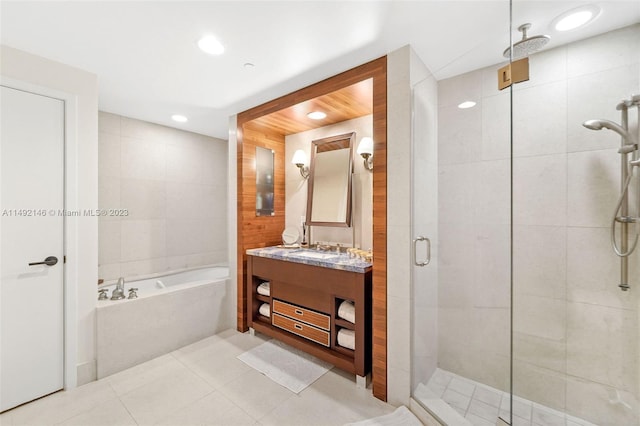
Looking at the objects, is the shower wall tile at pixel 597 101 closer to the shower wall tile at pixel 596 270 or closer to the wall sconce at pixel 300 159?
the shower wall tile at pixel 596 270

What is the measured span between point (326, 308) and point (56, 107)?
2.56m

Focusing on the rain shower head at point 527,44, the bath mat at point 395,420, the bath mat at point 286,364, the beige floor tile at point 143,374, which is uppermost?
the rain shower head at point 527,44

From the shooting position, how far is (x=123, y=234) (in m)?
3.00

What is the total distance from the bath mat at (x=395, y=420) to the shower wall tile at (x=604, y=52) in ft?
7.53

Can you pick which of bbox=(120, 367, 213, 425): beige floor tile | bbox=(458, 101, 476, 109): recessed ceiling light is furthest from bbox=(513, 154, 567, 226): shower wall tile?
bbox=(120, 367, 213, 425): beige floor tile

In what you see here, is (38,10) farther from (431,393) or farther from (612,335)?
(612,335)

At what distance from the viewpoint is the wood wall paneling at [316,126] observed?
1.85m

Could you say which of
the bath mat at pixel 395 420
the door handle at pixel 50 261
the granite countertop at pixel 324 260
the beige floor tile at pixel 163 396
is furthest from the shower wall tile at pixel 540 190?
the door handle at pixel 50 261

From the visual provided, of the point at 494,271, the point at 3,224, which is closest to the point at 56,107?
the point at 3,224

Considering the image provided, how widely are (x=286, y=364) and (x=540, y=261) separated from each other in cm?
205

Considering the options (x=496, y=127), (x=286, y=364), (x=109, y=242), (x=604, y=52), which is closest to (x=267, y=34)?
(x=496, y=127)

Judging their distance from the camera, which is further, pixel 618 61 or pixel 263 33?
pixel 263 33

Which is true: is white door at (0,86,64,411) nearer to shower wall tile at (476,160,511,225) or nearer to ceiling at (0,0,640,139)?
ceiling at (0,0,640,139)

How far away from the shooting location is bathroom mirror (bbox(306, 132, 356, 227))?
261cm
